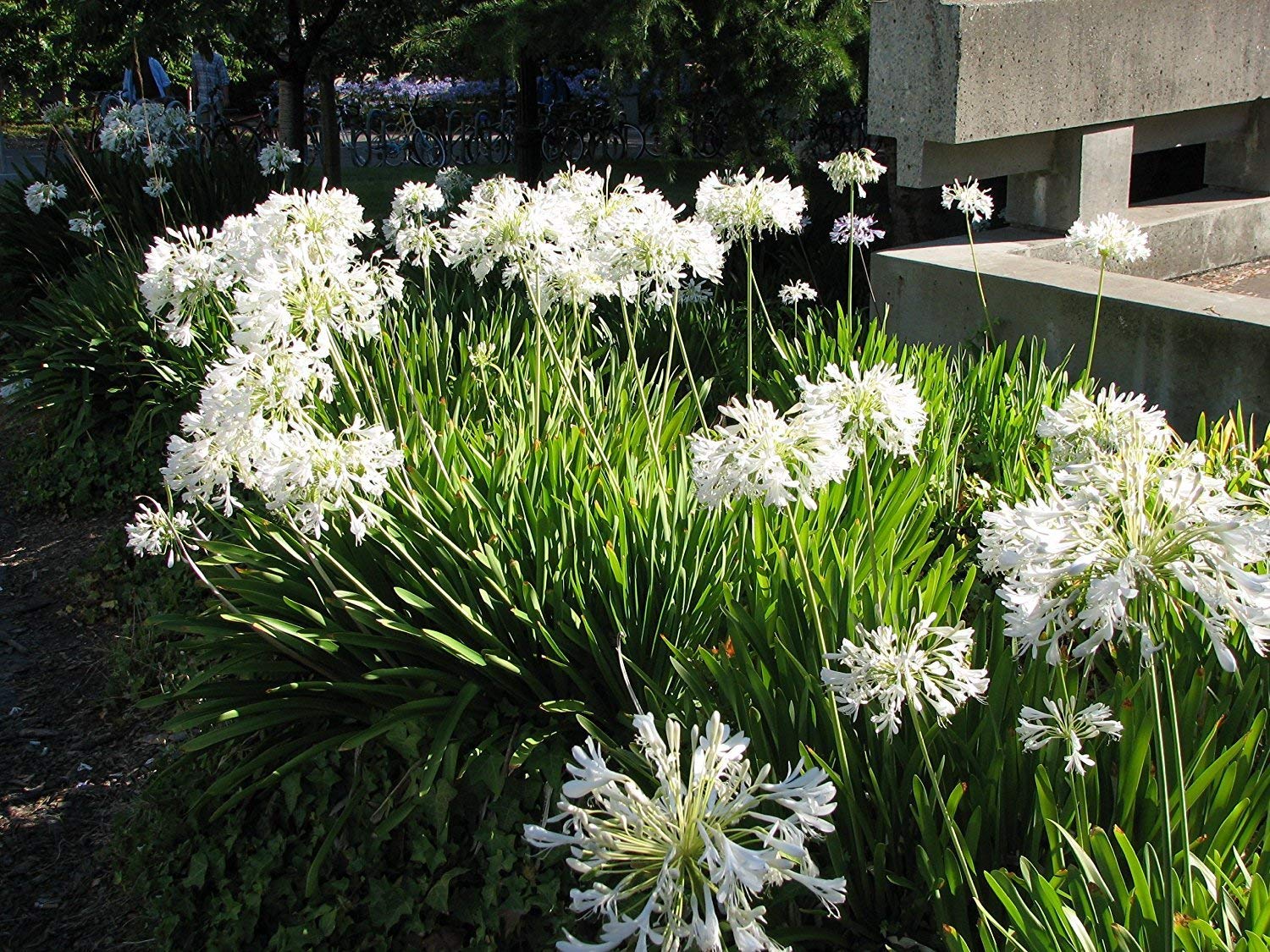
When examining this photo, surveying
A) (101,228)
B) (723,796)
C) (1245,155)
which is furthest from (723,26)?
(723,796)

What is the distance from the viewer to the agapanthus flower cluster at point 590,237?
3.05m

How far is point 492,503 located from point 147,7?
19.7 ft

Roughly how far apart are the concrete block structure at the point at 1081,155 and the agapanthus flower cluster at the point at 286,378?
2.85 meters

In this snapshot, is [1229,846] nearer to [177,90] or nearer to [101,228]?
[101,228]

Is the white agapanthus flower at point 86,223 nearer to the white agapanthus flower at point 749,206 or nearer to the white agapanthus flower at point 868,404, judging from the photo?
the white agapanthus flower at point 749,206

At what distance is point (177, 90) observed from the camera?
78.9 feet

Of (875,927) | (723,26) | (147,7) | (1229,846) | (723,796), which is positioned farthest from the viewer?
(147,7)

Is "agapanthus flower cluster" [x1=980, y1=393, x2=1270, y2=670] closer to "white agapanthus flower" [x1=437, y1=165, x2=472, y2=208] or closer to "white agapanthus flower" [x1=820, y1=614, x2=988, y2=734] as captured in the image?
"white agapanthus flower" [x1=820, y1=614, x2=988, y2=734]

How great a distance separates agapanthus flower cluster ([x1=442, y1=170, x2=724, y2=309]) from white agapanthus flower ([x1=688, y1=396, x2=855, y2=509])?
1094 millimetres

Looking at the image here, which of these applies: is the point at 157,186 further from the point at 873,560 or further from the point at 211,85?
the point at 211,85

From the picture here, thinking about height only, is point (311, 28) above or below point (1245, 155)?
above

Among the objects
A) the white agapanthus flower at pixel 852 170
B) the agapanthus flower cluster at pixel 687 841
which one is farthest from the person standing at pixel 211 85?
the agapanthus flower cluster at pixel 687 841

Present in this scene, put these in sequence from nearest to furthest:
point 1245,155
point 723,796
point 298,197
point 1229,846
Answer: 1. point 723,796
2. point 1229,846
3. point 298,197
4. point 1245,155

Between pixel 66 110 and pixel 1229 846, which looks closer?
pixel 1229 846
